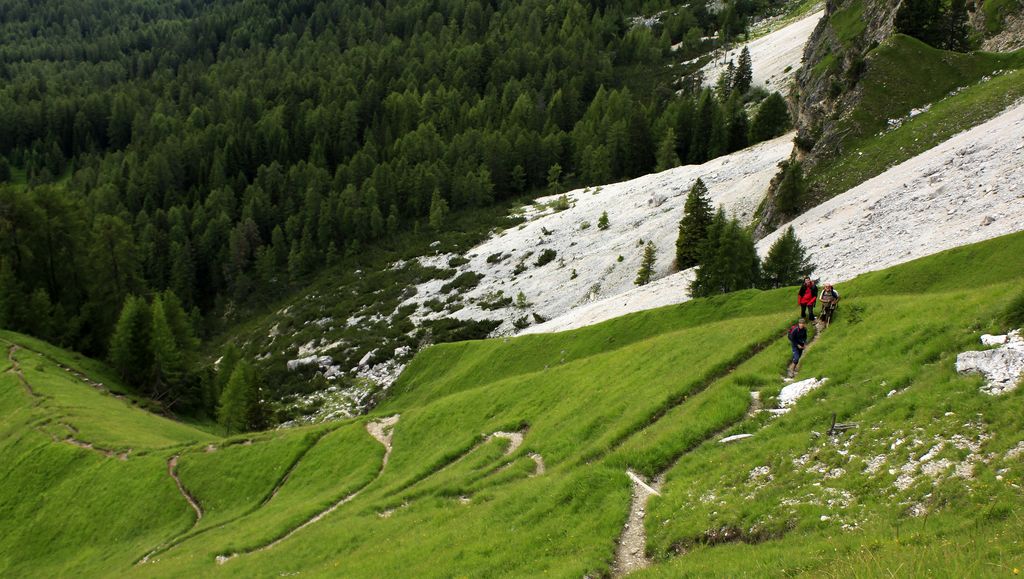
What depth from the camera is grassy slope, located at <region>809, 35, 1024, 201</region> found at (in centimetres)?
5356

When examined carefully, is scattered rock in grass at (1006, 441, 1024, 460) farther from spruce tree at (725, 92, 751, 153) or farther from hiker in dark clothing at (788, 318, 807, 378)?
spruce tree at (725, 92, 751, 153)

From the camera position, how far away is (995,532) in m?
10.2

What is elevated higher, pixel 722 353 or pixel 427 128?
pixel 427 128

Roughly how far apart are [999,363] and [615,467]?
1121 centimetres

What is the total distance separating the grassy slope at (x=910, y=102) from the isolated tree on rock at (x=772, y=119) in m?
45.0

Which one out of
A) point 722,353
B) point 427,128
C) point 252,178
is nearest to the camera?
point 722,353

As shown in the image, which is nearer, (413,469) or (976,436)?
(976,436)

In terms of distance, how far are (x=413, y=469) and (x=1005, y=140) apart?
4935 cm

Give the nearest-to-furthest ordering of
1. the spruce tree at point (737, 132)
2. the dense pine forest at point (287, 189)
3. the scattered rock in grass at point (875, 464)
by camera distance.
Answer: the scattered rock in grass at point (875, 464), the dense pine forest at point (287, 189), the spruce tree at point (737, 132)

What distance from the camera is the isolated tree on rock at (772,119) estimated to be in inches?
4365

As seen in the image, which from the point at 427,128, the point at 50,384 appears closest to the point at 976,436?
the point at 50,384

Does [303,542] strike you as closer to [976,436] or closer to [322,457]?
[322,457]

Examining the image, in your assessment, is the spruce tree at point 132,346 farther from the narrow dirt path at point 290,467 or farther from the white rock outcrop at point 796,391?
the white rock outcrop at point 796,391

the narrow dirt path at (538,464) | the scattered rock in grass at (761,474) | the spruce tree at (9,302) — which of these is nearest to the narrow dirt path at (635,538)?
the scattered rock in grass at (761,474)
